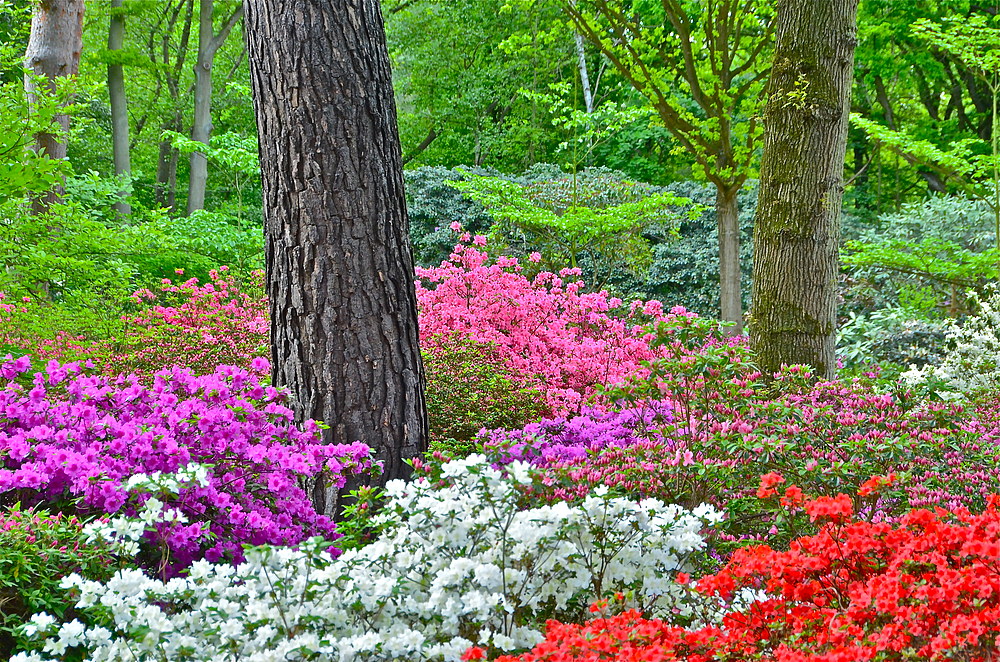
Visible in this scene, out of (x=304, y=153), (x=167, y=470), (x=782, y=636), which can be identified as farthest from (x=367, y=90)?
(x=782, y=636)

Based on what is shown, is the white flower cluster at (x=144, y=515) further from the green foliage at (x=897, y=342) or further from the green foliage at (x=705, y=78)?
the green foliage at (x=897, y=342)

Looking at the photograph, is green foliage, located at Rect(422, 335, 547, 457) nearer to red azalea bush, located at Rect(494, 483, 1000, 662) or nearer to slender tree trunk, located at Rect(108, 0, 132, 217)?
red azalea bush, located at Rect(494, 483, 1000, 662)

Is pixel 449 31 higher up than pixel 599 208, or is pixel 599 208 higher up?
pixel 449 31

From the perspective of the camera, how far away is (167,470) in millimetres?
2764

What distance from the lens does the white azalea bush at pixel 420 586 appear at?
1.90 metres

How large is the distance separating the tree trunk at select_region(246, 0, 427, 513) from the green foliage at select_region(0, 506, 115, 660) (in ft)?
4.18

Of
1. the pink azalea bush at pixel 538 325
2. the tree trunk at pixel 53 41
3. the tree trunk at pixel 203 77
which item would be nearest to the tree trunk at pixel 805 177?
the pink azalea bush at pixel 538 325

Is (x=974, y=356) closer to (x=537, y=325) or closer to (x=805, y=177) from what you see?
→ (x=805, y=177)

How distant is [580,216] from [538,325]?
3.93 metres

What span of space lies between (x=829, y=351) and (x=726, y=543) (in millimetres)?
2703

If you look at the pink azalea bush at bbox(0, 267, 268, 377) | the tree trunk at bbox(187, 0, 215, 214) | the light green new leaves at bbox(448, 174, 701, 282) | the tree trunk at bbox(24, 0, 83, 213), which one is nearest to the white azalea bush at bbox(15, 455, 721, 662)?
the pink azalea bush at bbox(0, 267, 268, 377)

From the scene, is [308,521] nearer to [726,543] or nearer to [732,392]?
[726,543]

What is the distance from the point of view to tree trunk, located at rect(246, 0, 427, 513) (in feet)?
11.2

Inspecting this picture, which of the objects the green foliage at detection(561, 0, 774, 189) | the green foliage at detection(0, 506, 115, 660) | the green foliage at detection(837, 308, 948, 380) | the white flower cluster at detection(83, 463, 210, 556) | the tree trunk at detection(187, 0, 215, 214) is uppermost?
the tree trunk at detection(187, 0, 215, 214)
